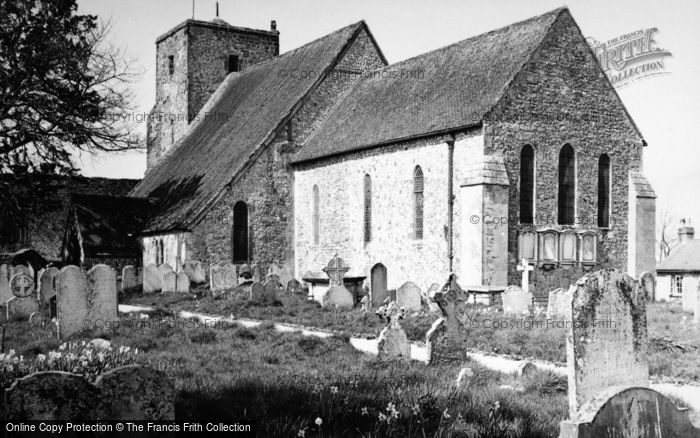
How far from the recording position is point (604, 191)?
27641 mm

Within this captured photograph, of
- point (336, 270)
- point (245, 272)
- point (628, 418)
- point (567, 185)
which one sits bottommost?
point (245, 272)

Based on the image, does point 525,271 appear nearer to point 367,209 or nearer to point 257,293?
point 367,209

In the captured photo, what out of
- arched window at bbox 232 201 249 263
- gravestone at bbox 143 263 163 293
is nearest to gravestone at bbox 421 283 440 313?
gravestone at bbox 143 263 163 293

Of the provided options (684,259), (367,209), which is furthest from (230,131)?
(684,259)

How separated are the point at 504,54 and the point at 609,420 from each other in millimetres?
21408

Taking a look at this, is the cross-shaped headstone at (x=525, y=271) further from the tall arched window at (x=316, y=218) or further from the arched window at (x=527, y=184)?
the tall arched window at (x=316, y=218)

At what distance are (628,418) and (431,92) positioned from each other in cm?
2265

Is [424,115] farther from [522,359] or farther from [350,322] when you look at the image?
[522,359]

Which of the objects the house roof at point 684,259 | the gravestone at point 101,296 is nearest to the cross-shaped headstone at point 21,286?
the gravestone at point 101,296

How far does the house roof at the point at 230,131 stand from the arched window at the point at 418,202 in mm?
7255

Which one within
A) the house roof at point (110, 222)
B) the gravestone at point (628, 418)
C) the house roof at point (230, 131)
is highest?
the house roof at point (230, 131)

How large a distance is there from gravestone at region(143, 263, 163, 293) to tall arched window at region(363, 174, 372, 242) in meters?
7.00

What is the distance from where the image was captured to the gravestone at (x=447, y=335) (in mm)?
13133

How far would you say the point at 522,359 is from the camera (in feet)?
45.8
